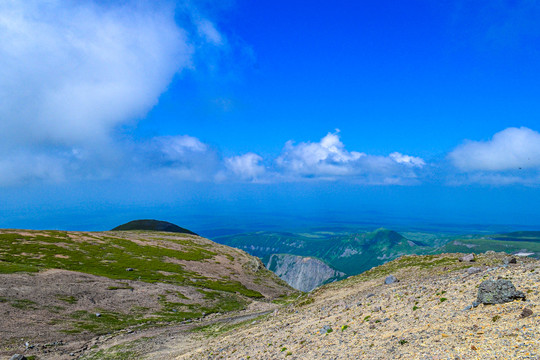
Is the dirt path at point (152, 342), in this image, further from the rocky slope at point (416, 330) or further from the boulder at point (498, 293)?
the boulder at point (498, 293)

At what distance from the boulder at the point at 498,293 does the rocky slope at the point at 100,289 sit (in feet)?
169

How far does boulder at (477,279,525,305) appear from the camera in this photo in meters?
19.7

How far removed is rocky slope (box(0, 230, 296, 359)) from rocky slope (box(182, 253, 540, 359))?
92.6 ft

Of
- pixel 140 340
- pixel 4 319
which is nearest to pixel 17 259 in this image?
pixel 4 319

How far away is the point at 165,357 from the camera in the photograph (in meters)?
38.0

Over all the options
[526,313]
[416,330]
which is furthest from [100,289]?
[526,313]

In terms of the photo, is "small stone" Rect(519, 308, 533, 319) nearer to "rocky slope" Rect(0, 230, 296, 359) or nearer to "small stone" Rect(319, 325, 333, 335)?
"small stone" Rect(319, 325, 333, 335)

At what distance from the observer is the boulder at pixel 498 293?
1973cm

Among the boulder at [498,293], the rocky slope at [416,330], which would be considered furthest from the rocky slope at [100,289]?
the boulder at [498,293]

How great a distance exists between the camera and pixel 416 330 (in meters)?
20.6

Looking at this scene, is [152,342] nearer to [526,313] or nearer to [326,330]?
[326,330]

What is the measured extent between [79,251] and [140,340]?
3271 inches

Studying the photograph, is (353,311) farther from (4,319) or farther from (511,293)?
(4,319)

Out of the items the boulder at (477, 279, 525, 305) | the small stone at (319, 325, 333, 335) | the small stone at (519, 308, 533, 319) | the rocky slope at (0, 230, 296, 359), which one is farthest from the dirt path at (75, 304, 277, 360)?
the small stone at (519, 308, 533, 319)
